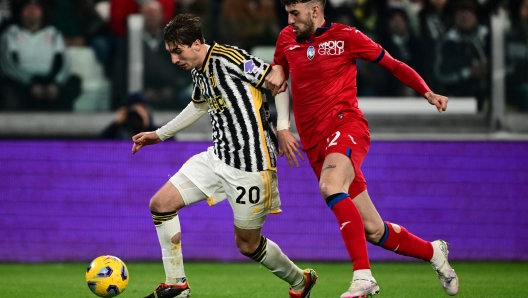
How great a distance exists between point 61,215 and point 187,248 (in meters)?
1.47

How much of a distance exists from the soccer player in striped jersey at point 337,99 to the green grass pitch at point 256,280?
0.89 metres

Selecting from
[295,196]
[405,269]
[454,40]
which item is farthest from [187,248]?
[454,40]

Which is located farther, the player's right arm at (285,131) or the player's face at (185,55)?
the player's face at (185,55)

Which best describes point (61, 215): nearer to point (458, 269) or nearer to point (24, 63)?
point (24, 63)

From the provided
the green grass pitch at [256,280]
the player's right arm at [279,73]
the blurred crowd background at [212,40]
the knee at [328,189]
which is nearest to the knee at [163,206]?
the green grass pitch at [256,280]

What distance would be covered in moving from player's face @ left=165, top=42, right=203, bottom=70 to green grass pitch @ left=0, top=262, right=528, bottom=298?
6.07 ft

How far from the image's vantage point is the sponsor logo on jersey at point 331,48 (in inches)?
242

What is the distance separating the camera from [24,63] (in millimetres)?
11219

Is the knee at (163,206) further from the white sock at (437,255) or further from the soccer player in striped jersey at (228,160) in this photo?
the white sock at (437,255)

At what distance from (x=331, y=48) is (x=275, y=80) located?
45cm

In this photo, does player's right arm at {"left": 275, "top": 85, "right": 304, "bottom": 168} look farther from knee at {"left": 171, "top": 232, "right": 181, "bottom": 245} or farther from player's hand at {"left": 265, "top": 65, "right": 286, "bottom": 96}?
knee at {"left": 171, "top": 232, "right": 181, "bottom": 245}

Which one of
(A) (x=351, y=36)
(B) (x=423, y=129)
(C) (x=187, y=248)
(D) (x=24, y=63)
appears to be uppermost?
(A) (x=351, y=36)

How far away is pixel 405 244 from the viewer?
6.23m

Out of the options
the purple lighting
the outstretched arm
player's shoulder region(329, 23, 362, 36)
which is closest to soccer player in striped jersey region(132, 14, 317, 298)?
player's shoulder region(329, 23, 362, 36)
